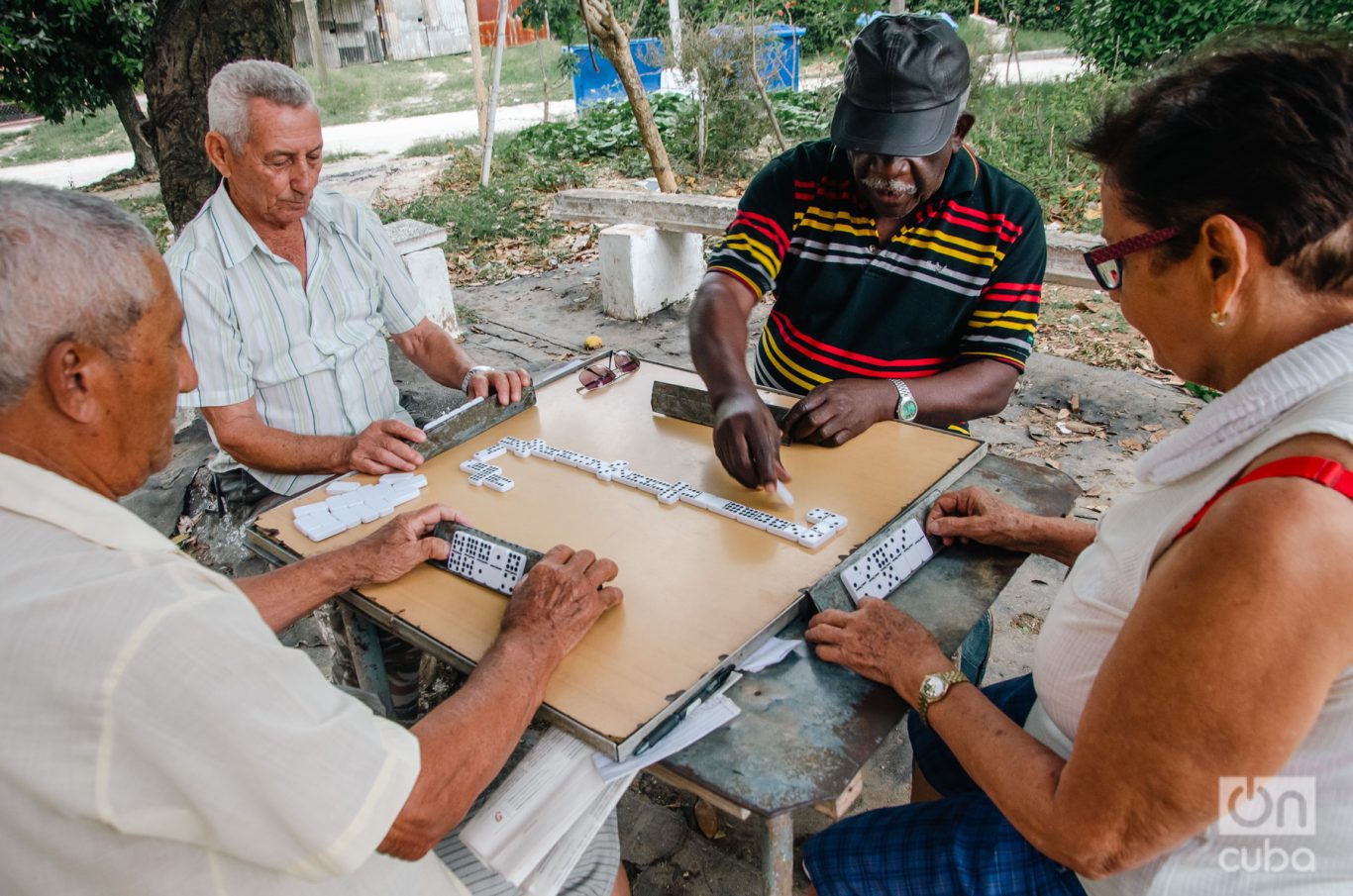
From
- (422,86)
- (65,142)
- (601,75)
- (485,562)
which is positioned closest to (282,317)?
(485,562)

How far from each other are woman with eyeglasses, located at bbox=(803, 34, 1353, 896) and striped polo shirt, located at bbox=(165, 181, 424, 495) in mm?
2109

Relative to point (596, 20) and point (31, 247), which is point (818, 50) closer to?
point (596, 20)

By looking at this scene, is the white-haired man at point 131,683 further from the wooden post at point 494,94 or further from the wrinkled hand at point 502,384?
the wooden post at point 494,94

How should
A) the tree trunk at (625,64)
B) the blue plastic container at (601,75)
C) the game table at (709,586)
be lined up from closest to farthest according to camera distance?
the game table at (709,586), the tree trunk at (625,64), the blue plastic container at (601,75)

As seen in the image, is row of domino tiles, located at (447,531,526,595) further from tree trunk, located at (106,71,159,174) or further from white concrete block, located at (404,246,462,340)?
tree trunk, located at (106,71,159,174)

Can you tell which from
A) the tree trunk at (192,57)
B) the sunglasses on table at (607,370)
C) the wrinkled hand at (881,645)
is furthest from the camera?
the tree trunk at (192,57)

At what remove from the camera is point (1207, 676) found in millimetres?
996

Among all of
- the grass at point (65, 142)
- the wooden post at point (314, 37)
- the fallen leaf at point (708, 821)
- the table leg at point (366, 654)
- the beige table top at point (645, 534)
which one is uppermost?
the wooden post at point (314, 37)

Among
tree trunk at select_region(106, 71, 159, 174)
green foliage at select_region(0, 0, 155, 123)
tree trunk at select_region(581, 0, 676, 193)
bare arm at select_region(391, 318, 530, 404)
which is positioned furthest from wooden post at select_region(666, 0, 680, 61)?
bare arm at select_region(391, 318, 530, 404)

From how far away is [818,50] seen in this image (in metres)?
16.5

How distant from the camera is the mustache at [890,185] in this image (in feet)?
7.68

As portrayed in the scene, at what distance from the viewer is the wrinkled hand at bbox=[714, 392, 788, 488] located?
→ 1994 millimetres

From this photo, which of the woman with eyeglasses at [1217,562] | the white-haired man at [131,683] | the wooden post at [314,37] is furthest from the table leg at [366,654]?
the wooden post at [314,37]

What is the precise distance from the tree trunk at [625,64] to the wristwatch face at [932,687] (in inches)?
252
